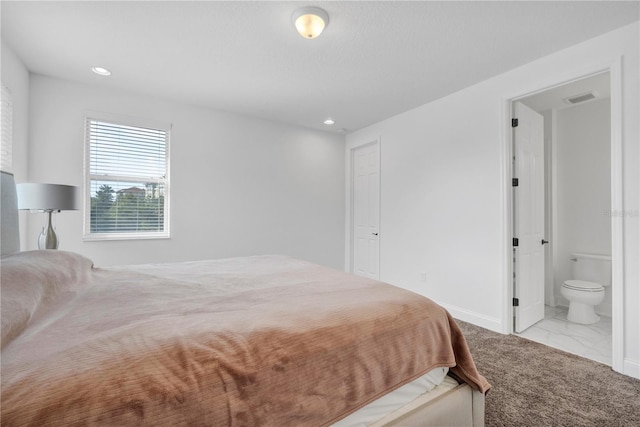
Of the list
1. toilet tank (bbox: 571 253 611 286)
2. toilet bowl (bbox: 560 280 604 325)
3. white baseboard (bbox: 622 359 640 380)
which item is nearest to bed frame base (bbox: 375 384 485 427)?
white baseboard (bbox: 622 359 640 380)

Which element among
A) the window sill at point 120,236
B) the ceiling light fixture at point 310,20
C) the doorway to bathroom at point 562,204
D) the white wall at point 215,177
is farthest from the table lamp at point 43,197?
the doorway to bathroom at point 562,204

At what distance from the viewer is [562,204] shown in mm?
3730

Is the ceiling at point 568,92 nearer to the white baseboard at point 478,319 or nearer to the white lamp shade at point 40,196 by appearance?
the white baseboard at point 478,319

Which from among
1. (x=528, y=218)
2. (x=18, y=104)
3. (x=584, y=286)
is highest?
(x=18, y=104)

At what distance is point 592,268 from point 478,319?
5.51 feet

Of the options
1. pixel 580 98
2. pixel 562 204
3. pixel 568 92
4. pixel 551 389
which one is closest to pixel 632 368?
pixel 551 389

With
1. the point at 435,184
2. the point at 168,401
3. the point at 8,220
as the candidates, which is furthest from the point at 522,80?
the point at 8,220

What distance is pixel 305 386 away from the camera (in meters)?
0.95

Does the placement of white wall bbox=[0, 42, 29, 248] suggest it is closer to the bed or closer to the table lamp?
the table lamp

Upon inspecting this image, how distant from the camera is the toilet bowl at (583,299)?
2.95 meters

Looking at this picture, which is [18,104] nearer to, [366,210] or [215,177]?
[215,177]

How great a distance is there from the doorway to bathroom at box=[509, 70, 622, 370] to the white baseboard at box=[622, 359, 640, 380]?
5 centimetres

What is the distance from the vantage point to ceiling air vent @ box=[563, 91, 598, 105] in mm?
3111

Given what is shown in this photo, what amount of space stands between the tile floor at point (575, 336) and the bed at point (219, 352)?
1.77 meters
